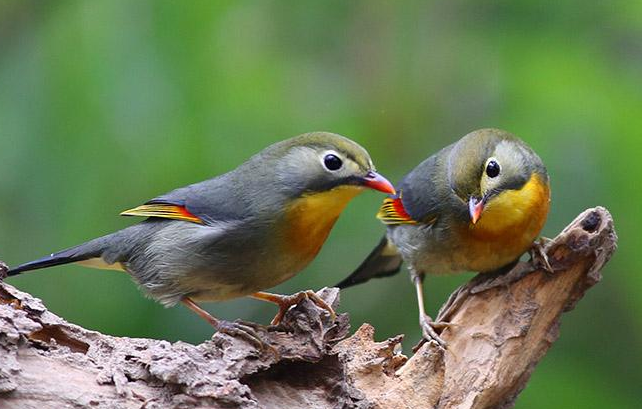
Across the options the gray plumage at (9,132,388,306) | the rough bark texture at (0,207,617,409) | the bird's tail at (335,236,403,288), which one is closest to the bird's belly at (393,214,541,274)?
the rough bark texture at (0,207,617,409)

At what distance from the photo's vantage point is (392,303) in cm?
625

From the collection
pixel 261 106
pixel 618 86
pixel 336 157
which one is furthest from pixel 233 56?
pixel 618 86

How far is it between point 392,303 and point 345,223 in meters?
0.63

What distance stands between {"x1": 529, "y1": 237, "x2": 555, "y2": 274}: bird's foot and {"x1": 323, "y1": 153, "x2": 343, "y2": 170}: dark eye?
1150 mm

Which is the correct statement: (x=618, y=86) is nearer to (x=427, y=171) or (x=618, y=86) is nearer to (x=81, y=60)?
(x=427, y=171)

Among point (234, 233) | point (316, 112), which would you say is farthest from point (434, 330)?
point (316, 112)

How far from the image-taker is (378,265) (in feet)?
20.2

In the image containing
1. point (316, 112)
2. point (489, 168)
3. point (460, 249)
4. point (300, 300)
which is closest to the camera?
point (300, 300)

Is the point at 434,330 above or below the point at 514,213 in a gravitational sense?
below

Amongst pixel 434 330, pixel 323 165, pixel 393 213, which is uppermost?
pixel 323 165

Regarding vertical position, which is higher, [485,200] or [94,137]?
[94,137]

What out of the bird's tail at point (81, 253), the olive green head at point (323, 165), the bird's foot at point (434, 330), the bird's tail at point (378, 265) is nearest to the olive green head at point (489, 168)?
the bird's foot at point (434, 330)

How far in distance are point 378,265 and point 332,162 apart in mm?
1812

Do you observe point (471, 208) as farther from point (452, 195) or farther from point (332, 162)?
point (332, 162)
